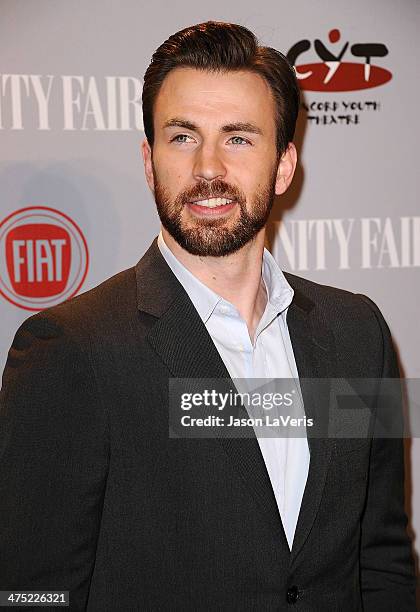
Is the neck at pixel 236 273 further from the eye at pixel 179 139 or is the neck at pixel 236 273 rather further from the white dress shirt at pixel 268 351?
the eye at pixel 179 139

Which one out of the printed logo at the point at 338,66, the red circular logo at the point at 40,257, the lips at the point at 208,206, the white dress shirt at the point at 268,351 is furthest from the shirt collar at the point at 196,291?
the printed logo at the point at 338,66

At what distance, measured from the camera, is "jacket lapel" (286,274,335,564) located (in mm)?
1604

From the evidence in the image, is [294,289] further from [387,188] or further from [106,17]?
[106,17]

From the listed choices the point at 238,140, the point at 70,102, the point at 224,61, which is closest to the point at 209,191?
the point at 238,140

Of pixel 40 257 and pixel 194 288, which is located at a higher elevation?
pixel 40 257

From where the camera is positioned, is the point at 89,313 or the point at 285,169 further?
the point at 285,169

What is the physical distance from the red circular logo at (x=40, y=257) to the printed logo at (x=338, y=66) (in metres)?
0.82

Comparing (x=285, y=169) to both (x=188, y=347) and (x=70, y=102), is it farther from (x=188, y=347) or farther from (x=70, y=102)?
(x=70, y=102)

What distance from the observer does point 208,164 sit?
1.67 metres

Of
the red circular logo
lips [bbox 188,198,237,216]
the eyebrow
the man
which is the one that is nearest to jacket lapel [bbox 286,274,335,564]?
the man

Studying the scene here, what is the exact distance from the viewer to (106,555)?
1.54 metres

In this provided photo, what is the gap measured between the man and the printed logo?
17.7 inches

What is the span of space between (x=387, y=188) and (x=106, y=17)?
0.97 m

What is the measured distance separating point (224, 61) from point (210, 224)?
372 millimetres
